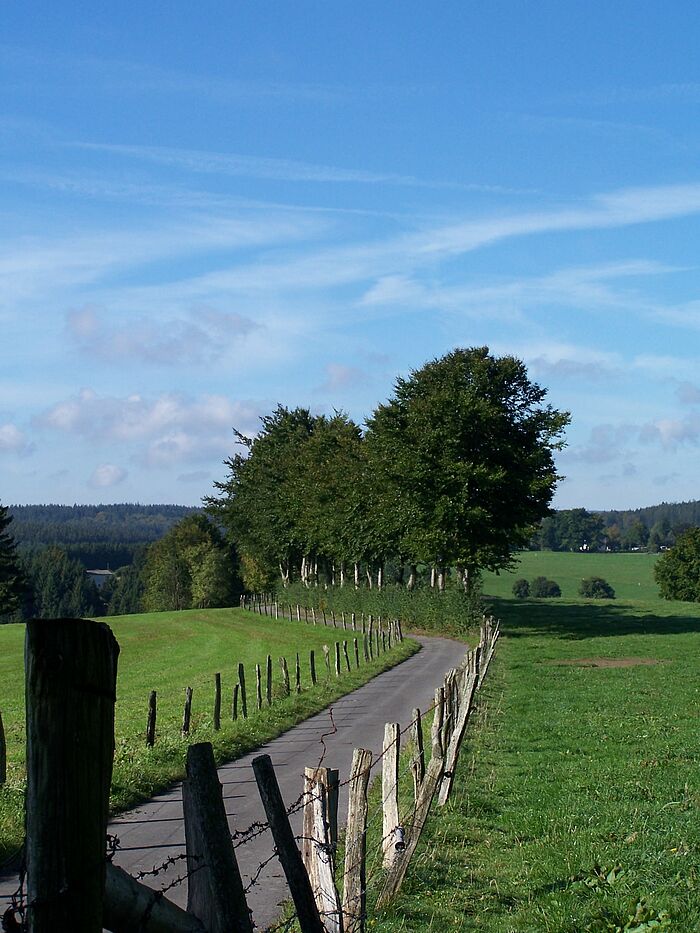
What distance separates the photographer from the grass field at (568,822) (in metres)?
9.23

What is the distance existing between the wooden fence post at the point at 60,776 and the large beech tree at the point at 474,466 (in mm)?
52522

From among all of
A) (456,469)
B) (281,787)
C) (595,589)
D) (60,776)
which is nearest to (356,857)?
(60,776)

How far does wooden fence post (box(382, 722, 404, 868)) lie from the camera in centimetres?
994

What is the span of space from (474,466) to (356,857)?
160 ft

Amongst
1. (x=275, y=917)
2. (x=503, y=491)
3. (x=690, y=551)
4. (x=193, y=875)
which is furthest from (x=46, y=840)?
(x=690, y=551)

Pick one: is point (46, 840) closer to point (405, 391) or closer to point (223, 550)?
point (405, 391)

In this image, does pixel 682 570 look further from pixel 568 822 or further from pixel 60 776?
pixel 60 776

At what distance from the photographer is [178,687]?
42938mm

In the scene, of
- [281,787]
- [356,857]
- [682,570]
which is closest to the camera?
[356,857]

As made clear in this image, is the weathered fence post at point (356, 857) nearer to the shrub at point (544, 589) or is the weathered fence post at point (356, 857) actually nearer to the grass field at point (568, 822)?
the grass field at point (568, 822)

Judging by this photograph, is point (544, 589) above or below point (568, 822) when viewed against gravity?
below

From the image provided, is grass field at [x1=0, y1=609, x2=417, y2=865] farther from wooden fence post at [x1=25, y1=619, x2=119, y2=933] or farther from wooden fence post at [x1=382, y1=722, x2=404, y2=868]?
wooden fence post at [x1=25, y1=619, x2=119, y2=933]

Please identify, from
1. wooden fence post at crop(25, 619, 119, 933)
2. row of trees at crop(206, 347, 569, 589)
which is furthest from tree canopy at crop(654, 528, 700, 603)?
wooden fence post at crop(25, 619, 119, 933)

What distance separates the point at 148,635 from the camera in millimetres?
80812
